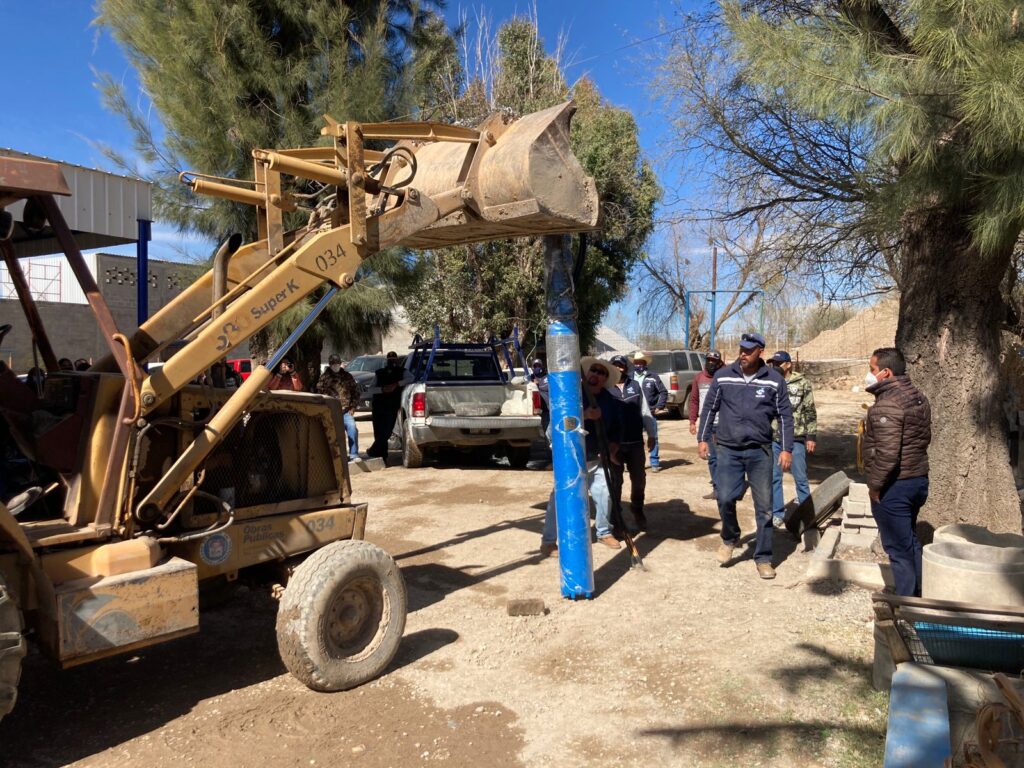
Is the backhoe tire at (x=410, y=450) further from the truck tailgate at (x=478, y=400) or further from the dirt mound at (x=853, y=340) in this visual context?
the dirt mound at (x=853, y=340)

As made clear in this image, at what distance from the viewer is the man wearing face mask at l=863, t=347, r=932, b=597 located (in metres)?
4.78

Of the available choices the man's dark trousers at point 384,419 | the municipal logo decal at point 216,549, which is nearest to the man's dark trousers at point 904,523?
the municipal logo decal at point 216,549

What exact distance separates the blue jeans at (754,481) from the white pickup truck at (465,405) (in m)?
4.36

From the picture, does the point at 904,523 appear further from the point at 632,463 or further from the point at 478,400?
the point at 478,400

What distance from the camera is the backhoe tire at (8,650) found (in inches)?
120

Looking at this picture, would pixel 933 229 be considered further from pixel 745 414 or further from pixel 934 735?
pixel 934 735

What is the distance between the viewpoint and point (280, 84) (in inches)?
448

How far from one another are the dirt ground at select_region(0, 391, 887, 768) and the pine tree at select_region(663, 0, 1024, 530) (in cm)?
187

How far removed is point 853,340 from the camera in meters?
43.9

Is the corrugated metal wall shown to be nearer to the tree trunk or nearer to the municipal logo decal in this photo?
the municipal logo decal

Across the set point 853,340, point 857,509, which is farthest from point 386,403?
point 853,340

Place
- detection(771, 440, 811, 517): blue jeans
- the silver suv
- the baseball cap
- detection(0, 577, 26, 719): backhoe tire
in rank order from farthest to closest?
the silver suv
detection(771, 440, 811, 517): blue jeans
the baseball cap
detection(0, 577, 26, 719): backhoe tire

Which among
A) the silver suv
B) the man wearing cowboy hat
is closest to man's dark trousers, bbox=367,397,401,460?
the man wearing cowboy hat

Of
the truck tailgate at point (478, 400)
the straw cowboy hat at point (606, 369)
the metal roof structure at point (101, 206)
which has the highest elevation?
the metal roof structure at point (101, 206)
